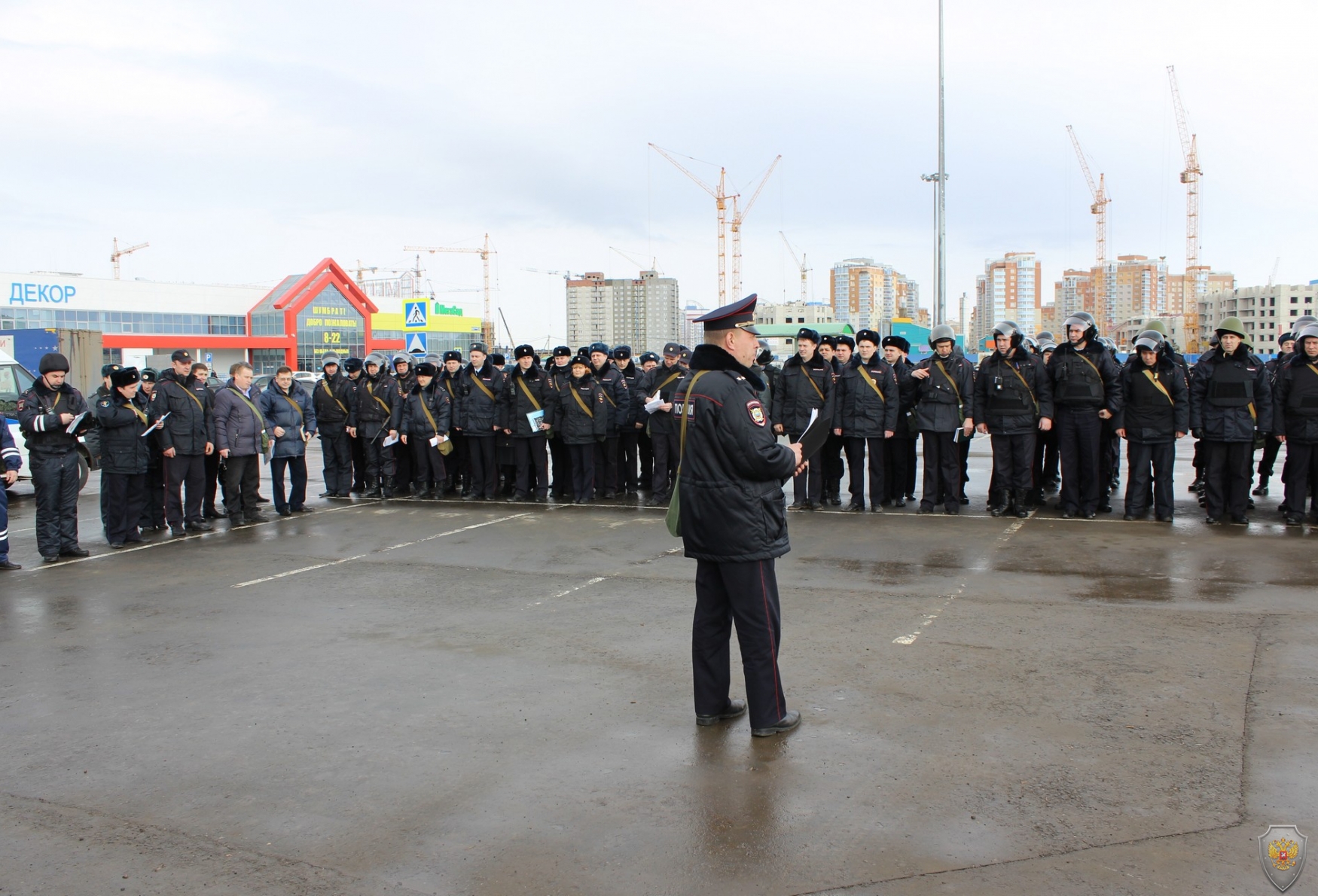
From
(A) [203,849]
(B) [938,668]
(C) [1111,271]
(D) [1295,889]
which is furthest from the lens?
(C) [1111,271]

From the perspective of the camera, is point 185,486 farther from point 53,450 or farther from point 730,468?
point 730,468

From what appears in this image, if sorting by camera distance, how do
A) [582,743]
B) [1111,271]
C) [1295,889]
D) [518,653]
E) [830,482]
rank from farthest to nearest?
[1111,271] < [830,482] < [518,653] < [582,743] < [1295,889]

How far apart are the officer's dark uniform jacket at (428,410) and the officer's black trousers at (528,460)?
3.52 feet

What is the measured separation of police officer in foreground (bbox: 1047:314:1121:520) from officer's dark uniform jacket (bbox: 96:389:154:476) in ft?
34.7

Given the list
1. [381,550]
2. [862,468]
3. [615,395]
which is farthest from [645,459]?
[381,550]

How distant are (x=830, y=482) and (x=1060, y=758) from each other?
8.41 m

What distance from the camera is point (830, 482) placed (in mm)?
12828

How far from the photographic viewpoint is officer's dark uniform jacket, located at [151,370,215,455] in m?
11.4

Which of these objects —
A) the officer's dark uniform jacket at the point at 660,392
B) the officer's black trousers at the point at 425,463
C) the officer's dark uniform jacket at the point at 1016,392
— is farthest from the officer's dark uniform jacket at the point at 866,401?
the officer's black trousers at the point at 425,463

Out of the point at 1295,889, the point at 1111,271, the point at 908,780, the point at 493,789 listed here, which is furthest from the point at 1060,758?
the point at 1111,271

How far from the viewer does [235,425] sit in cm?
1205

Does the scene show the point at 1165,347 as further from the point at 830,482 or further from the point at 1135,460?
the point at 830,482

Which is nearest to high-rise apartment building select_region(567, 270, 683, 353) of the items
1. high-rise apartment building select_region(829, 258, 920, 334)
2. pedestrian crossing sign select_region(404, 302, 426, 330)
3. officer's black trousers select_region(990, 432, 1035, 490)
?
high-rise apartment building select_region(829, 258, 920, 334)

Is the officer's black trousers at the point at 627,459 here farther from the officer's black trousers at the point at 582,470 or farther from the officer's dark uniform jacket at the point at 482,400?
the officer's dark uniform jacket at the point at 482,400
